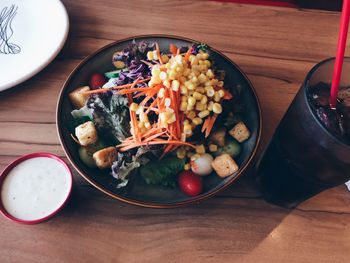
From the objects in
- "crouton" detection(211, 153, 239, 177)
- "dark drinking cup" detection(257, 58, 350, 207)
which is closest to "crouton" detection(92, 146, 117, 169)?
"crouton" detection(211, 153, 239, 177)

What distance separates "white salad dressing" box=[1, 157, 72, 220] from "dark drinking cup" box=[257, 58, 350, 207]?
552mm

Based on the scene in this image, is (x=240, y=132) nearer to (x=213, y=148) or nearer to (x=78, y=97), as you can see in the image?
(x=213, y=148)

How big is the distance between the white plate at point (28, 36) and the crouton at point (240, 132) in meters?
0.67

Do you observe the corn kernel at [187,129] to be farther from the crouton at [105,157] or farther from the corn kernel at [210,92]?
the crouton at [105,157]

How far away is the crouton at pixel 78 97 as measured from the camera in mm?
1116

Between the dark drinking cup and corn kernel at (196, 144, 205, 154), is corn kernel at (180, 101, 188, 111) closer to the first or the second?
corn kernel at (196, 144, 205, 154)

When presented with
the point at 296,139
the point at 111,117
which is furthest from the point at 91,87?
the point at 296,139

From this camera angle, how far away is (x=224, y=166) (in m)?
1.02

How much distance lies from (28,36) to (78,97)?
1.48 feet

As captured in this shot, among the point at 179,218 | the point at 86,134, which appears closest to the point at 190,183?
the point at 179,218

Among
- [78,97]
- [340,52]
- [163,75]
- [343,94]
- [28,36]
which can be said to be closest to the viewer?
[340,52]

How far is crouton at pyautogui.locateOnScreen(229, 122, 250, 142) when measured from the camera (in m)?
1.08

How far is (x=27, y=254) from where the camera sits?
0.95 meters

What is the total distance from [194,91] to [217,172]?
23 cm
